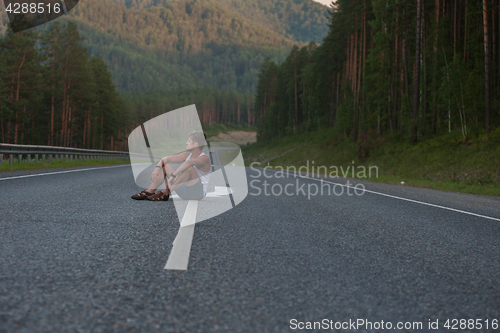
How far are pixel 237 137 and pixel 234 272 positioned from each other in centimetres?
12366

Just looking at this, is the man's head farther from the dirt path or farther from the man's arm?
the dirt path

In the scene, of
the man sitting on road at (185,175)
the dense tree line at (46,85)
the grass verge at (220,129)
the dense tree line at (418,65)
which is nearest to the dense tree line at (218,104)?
the grass verge at (220,129)

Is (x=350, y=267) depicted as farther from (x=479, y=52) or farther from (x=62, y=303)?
(x=479, y=52)

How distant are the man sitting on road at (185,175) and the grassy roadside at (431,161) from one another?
1039 centimetres

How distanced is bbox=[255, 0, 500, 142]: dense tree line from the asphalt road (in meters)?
20.0

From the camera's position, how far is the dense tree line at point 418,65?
887 inches

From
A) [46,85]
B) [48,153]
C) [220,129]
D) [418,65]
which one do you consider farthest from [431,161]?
[220,129]

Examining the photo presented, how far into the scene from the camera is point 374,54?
33312mm

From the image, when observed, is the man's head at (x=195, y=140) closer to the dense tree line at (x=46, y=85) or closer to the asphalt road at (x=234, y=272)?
the asphalt road at (x=234, y=272)

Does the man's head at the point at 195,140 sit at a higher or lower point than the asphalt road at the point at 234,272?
higher

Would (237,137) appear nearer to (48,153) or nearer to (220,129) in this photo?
(220,129)

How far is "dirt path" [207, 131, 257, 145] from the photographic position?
11844 centimetres

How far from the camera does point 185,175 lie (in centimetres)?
725

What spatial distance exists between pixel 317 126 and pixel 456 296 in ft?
199
